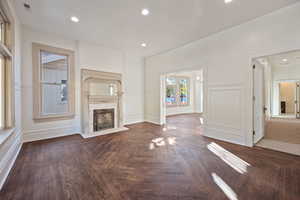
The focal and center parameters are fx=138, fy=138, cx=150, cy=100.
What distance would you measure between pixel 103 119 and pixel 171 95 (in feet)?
17.3

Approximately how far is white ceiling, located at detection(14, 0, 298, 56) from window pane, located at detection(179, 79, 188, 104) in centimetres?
536

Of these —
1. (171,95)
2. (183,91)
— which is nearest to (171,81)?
(171,95)

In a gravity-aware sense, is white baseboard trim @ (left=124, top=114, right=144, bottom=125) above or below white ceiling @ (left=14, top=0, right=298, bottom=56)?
below

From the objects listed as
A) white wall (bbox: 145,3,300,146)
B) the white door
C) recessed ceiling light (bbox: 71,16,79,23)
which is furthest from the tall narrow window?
recessed ceiling light (bbox: 71,16,79,23)

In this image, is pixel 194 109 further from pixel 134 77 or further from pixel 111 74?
pixel 111 74

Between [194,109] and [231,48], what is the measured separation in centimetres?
694

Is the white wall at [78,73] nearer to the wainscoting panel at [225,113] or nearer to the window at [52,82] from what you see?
the window at [52,82]

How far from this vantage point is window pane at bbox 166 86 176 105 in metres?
8.93

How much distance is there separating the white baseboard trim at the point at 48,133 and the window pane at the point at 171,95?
227 inches

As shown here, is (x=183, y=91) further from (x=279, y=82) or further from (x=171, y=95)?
(x=279, y=82)

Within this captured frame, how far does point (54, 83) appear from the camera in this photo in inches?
166

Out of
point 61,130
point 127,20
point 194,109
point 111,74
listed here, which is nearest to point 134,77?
point 111,74

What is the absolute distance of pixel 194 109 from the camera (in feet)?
33.1

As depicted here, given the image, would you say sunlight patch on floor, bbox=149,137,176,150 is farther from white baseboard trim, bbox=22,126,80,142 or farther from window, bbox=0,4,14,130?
window, bbox=0,4,14,130
